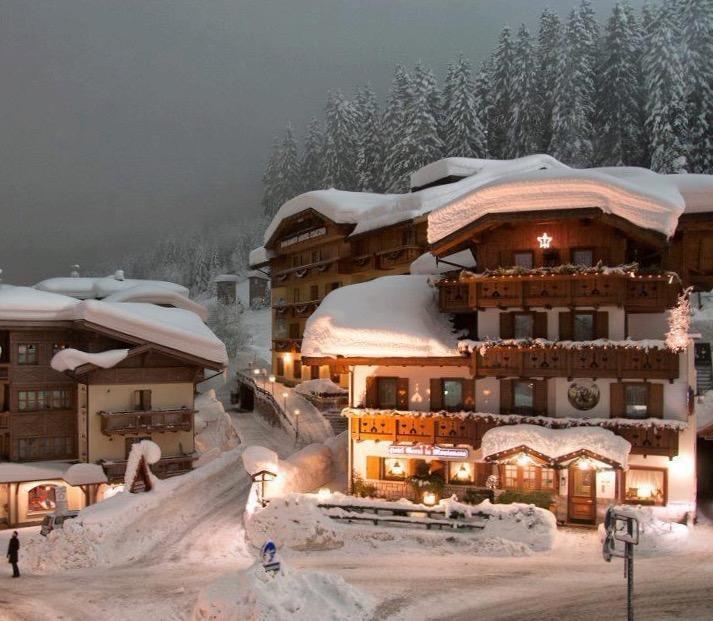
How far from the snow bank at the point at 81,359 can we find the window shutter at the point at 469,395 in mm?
18552

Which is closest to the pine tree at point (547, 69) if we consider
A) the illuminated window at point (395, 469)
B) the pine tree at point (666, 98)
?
the pine tree at point (666, 98)

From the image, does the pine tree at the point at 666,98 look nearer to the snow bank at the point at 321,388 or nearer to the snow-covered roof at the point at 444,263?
the snow-covered roof at the point at 444,263

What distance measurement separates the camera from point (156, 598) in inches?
749

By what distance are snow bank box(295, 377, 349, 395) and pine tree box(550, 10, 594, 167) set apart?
28.4 metres

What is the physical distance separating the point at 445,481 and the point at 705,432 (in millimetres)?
11083

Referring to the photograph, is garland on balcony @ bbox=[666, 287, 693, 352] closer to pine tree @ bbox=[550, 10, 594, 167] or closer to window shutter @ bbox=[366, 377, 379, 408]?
window shutter @ bbox=[366, 377, 379, 408]

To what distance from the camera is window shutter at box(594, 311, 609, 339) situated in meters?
26.2

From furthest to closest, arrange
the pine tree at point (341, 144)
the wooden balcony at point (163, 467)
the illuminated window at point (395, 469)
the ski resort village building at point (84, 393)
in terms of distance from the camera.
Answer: the pine tree at point (341, 144) → the wooden balcony at point (163, 467) → the ski resort village building at point (84, 393) → the illuminated window at point (395, 469)

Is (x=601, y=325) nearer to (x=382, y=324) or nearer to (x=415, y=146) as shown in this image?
(x=382, y=324)

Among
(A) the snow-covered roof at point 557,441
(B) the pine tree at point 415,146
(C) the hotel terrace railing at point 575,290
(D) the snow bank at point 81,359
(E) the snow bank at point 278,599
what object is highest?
(B) the pine tree at point 415,146

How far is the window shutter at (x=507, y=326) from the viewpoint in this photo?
2759 centimetres

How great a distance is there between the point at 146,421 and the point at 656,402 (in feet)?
83.8

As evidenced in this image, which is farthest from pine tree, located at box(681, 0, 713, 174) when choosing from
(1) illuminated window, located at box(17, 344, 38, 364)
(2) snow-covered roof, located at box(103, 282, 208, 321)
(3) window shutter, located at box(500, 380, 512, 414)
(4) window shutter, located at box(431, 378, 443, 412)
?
(1) illuminated window, located at box(17, 344, 38, 364)

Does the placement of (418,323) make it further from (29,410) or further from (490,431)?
(29,410)
